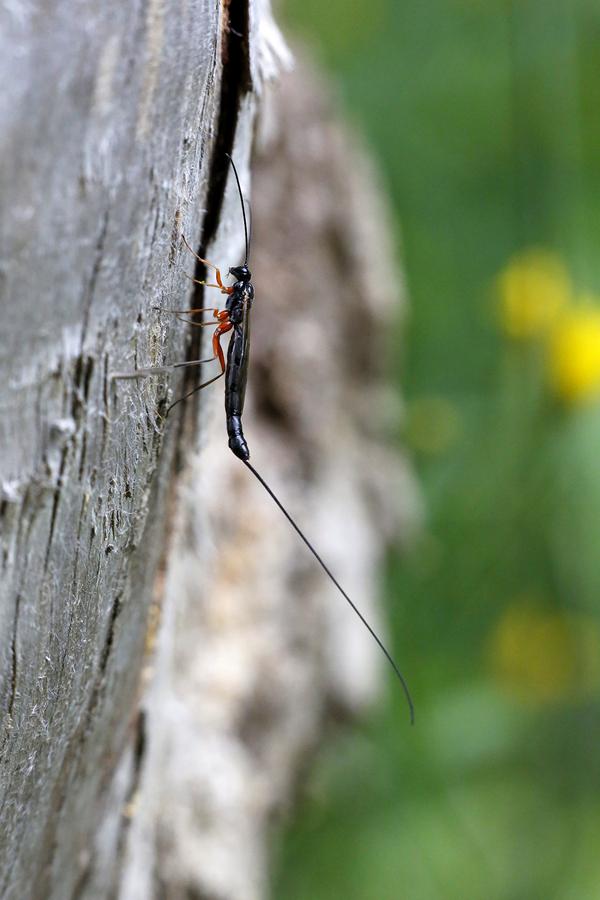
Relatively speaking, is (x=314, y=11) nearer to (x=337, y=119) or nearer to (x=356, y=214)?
(x=337, y=119)

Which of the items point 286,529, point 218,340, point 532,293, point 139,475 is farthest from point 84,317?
point 532,293

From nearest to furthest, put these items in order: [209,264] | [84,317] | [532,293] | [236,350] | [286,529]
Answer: [84,317] < [209,264] < [236,350] < [286,529] < [532,293]

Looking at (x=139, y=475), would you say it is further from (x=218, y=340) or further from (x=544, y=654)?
(x=544, y=654)

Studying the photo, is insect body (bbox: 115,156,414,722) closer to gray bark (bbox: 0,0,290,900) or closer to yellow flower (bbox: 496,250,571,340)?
gray bark (bbox: 0,0,290,900)

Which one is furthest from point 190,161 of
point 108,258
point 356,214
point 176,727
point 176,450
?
point 356,214

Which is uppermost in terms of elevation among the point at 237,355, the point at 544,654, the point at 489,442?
the point at 237,355

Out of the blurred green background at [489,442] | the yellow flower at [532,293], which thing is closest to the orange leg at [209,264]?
the blurred green background at [489,442]
